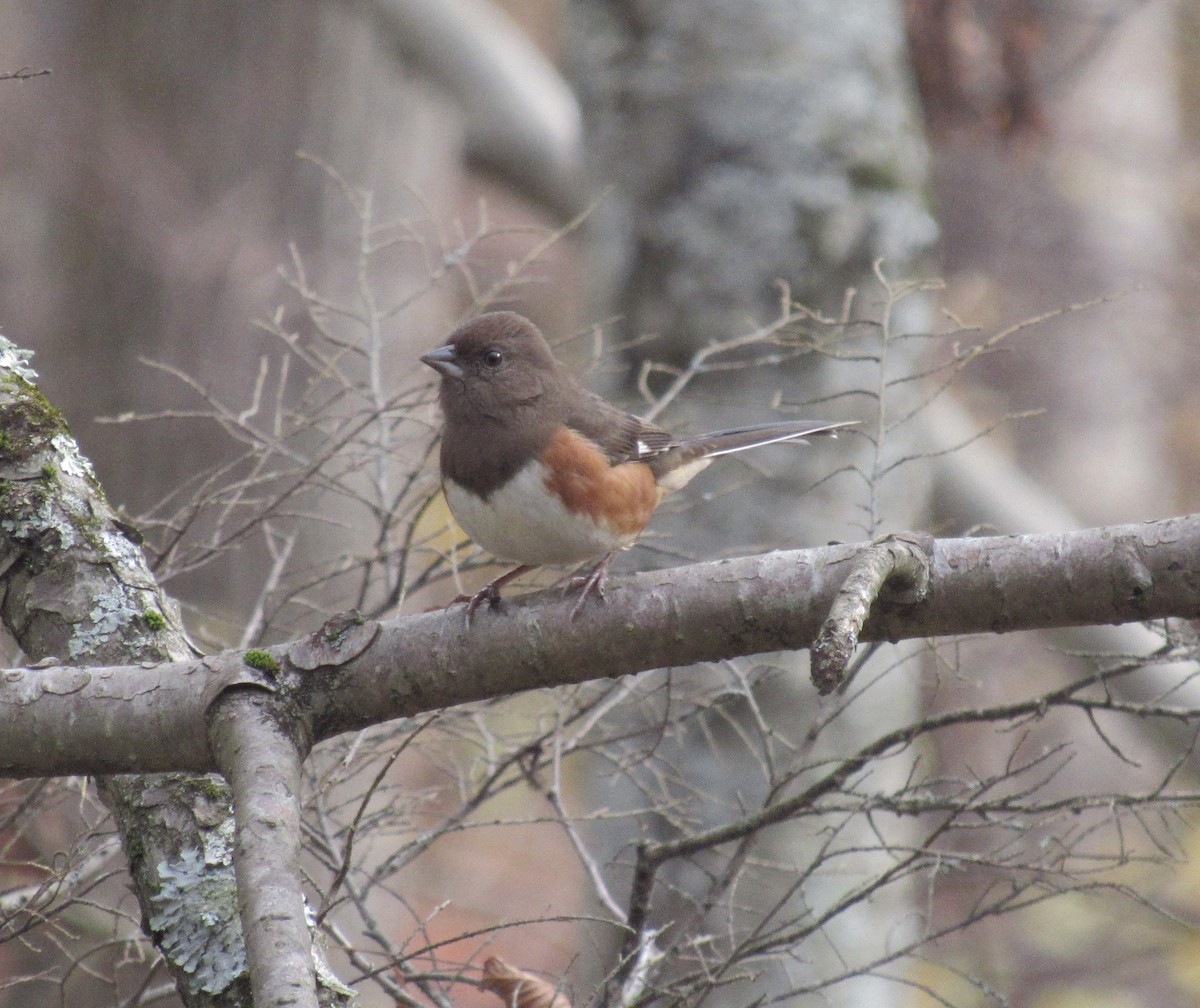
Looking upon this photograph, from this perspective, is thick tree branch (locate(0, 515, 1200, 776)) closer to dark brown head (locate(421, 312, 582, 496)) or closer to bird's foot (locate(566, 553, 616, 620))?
bird's foot (locate(566, 553, 616, 620))

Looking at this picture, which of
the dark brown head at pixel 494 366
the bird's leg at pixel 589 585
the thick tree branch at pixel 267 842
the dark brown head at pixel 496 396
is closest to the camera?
the thick tree branch at pixel 267 842

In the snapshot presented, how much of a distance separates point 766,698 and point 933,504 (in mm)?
2120

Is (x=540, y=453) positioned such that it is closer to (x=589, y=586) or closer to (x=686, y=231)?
(x=589, y=586)

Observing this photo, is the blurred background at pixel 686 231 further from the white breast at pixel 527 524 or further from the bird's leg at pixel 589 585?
the bird's leg at pixel 589 585

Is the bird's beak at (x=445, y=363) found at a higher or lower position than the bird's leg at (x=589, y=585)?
higher

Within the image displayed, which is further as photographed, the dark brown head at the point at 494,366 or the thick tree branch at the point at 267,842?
the dark brown head at the point at 494,366

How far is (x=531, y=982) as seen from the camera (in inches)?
90.0

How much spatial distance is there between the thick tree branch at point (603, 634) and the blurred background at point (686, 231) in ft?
1.93

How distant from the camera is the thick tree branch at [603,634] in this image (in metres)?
1.98

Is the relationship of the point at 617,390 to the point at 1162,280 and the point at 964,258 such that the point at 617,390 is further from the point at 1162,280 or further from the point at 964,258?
the point at 1162,280

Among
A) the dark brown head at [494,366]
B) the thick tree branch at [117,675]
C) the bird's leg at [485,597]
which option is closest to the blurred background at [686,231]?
the dark brown head at [494,366]

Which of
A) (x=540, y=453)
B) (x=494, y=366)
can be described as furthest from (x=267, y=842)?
(x=494, y=366)

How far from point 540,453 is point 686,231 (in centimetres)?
217

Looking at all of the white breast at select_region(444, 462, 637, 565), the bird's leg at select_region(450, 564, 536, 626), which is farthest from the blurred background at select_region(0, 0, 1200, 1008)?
the bird's leg at select_region(450, 564, 536, 626)
